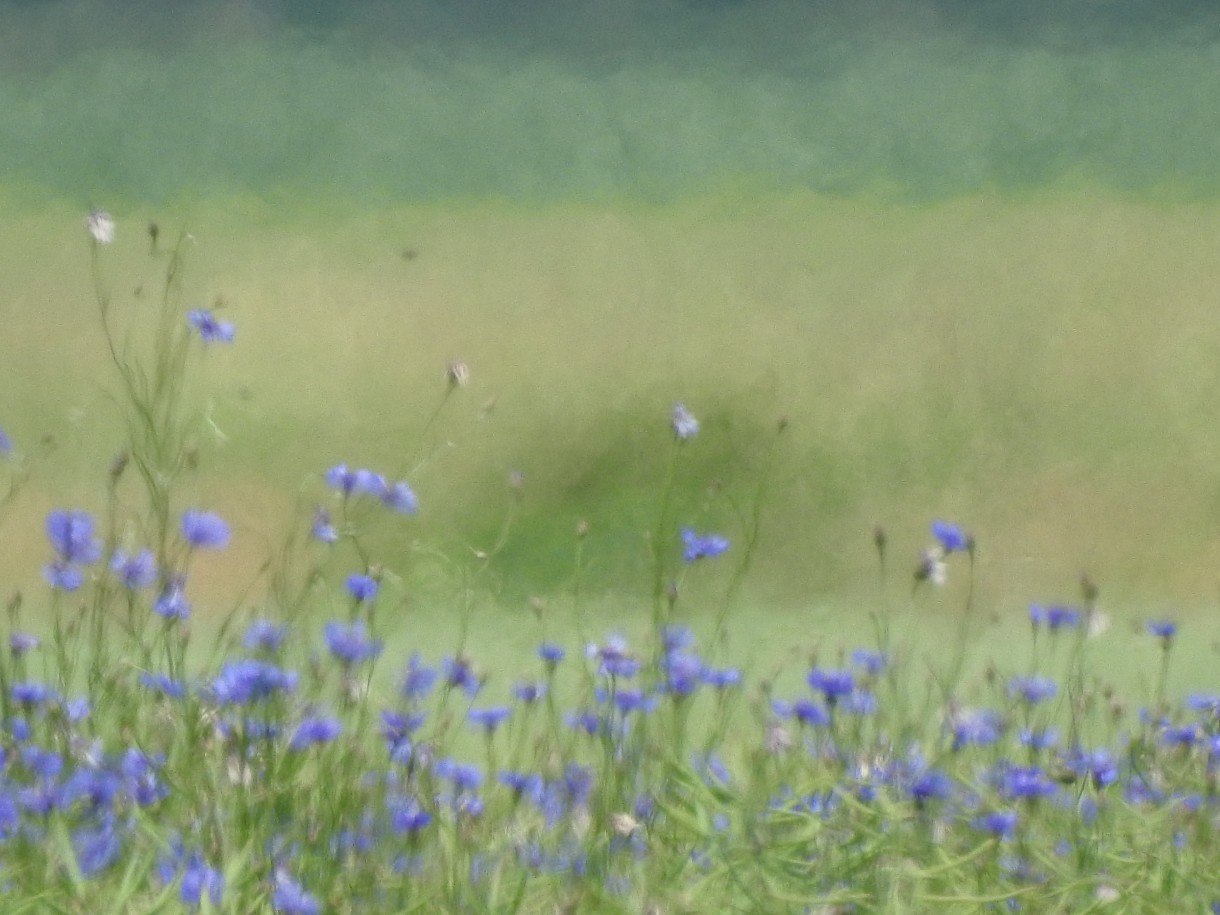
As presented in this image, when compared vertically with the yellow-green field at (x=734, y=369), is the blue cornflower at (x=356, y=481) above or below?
below

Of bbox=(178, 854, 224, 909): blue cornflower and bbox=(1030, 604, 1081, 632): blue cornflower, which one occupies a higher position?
A: bbox=(1030, 604, 1081, 632): blue cornflower

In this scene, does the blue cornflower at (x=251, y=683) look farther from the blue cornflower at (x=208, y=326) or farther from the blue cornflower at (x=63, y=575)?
the blue cornflower at (x=208, y=326)

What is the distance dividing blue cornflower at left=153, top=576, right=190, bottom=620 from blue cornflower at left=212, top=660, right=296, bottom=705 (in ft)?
0.35

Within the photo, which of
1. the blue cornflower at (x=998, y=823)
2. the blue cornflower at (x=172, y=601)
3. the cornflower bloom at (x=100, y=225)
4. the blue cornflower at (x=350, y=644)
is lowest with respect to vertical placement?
the blue cornflower at (x=998, y=823)

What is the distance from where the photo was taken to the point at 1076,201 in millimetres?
5629

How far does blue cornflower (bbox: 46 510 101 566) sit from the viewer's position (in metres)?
2.43

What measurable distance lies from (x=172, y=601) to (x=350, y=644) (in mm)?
244

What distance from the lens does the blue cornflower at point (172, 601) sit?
7.95 feet

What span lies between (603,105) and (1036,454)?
1.52 metres

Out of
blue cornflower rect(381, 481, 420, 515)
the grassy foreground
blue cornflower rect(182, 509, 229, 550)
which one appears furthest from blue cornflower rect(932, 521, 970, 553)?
blue cornflower rect(182, 509, 229, 550)

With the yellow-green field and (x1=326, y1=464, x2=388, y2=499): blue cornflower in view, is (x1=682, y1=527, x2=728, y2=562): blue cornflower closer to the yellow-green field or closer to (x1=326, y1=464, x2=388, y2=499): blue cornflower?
(x1=326, y1=464, x2=388, y2=499): blue cornflower

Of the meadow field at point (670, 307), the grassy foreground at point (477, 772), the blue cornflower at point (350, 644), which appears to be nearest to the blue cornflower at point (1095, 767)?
the grassy foreground at point (477, 772)

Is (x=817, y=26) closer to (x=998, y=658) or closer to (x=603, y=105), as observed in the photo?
(x=603, y=105)

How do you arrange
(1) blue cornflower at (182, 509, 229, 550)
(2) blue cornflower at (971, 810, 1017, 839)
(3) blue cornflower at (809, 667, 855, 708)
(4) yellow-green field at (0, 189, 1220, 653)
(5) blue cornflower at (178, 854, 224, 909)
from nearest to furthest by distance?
(5) blue cornflower at (178, 854, 224, 909), (2) blue cornflower at (971, 810, 1017, 839), (1) blue cornflower at (182, 509, 229, 550), (3) blue cornflower at (809, 667, 855, 708), (4) yellow-green field at (0, 189, 1220, 653)
